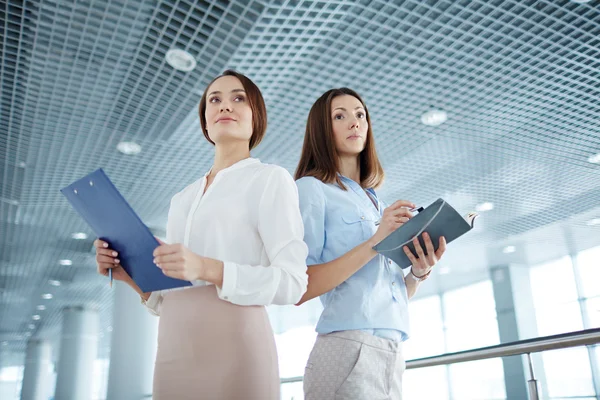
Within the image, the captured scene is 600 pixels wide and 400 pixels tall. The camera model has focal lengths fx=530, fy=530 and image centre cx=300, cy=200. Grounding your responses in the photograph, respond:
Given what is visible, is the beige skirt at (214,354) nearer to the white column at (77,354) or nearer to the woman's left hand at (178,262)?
the woman's left hand at (178,262)

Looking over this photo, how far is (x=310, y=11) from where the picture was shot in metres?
3.41

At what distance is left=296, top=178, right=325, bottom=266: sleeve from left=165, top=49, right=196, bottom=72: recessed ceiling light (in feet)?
9.07

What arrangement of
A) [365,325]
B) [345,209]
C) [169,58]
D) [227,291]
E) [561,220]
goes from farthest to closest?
[561,220] → [169,58] → [345,209] → [365,325] → [227,291]

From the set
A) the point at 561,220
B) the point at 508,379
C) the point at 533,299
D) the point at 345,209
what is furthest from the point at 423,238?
the point at 533,299

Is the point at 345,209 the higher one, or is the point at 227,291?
the point at 345,209

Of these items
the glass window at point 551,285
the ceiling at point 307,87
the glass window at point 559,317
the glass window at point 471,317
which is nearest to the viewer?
the ceiling at point 307,87

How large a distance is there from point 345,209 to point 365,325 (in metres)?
0.32

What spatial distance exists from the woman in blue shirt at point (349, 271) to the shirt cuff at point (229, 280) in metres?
0.34

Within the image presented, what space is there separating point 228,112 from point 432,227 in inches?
22.0

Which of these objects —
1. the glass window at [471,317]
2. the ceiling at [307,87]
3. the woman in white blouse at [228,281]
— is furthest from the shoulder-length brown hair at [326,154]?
the glass window at [471,317]

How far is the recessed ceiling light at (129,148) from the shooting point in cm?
514

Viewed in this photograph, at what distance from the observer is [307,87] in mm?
4332

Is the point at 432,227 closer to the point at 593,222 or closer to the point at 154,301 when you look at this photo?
the point at 154,301

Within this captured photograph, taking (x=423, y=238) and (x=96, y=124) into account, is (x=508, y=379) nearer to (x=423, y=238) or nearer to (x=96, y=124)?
(x=423, y=238)
